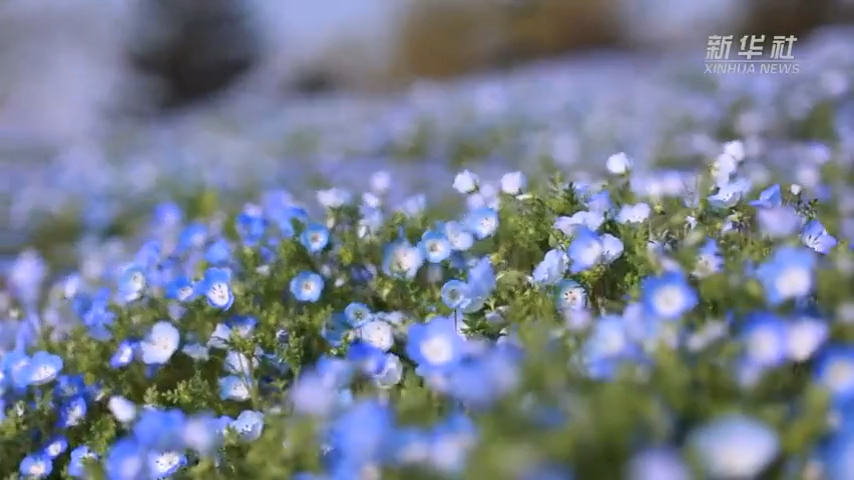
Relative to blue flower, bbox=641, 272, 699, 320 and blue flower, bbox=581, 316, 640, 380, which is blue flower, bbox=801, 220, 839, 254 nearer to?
blue flower, bbox=641, 272, 699, 320

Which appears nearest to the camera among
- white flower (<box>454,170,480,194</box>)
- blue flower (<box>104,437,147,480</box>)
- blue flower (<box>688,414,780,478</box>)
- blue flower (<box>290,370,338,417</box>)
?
blue flower (<box>688,414,780,478</box>)

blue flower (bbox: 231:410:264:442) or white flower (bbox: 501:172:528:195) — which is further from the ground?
white flower (bbox: 501:172:528:195)

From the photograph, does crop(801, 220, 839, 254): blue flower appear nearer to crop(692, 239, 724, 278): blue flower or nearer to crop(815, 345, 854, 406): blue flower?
crop(692, 239, 724, 278): blue flower

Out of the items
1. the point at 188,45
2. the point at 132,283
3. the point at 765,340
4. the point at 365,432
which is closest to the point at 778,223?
the point at 765,340

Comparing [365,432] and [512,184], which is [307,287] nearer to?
[512,184]

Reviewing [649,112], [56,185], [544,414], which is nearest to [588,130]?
[649,112]

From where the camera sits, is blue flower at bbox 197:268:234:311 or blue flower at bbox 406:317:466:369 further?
blue flower at bbox 197:268:234:311

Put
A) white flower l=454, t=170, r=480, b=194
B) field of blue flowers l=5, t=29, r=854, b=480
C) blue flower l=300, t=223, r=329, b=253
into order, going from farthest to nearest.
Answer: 1. white flower l=454, t=170, r=480, b=194
2. blue flower l=300, t=223, r=329, b=253
3. field of blue flowers l=5, t=29, r=854, b=480

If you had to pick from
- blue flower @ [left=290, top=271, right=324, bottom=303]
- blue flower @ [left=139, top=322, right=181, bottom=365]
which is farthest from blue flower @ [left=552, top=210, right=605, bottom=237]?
blue flower @ [left=139, top=322, right=181, bottom=365]

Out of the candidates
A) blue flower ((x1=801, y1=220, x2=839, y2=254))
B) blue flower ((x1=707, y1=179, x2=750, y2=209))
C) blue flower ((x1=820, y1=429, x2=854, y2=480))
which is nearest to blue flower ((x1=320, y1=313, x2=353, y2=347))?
blue flower ((x1=707, y1=179, x2=750, y2=209))
